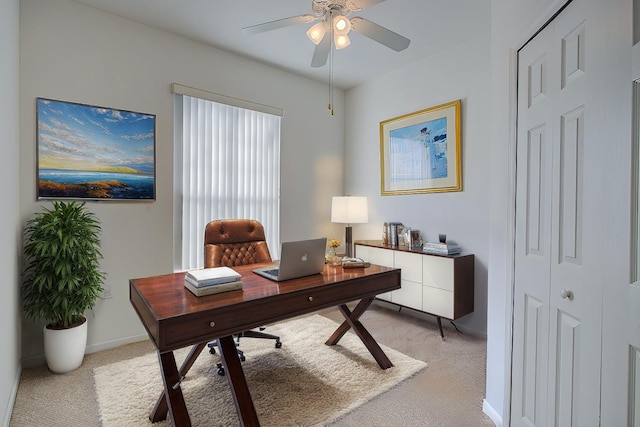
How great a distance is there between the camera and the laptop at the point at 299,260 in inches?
71.4

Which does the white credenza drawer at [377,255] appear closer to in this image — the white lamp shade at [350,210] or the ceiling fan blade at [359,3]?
the white lamp shade at [350,210]

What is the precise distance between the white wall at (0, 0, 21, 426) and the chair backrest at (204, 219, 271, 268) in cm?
113

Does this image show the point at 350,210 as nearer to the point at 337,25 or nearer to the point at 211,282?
the point at 337,25

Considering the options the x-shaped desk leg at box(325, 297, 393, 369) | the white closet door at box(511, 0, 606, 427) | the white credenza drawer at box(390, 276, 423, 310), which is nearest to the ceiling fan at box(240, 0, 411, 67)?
the white closet door at box(511, 0, 606, 427)

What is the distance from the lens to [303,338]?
2.91 metres

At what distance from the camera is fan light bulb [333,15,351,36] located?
1813 mm

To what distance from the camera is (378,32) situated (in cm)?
191

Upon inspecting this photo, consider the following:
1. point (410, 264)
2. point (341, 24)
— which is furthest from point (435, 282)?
point (341, 24)

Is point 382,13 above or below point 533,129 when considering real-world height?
above

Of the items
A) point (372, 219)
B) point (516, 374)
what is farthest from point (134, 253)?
point (516, 374)

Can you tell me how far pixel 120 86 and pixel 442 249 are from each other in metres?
3.27

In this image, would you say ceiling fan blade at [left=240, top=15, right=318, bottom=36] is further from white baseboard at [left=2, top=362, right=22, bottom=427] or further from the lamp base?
white baseboard at [left=2, top=362, right=22, bottom=427]

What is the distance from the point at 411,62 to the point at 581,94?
2738mm

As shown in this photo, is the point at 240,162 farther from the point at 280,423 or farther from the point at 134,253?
the point at 280,423
